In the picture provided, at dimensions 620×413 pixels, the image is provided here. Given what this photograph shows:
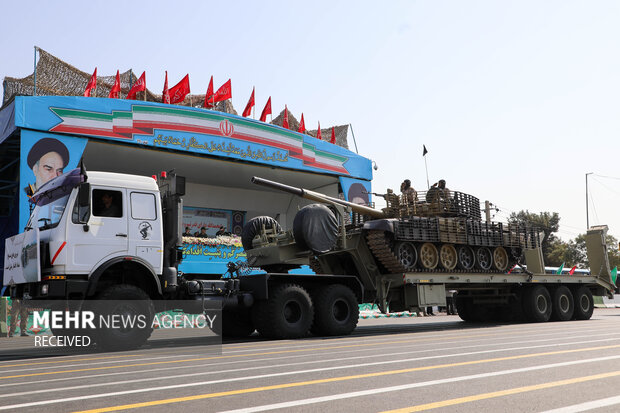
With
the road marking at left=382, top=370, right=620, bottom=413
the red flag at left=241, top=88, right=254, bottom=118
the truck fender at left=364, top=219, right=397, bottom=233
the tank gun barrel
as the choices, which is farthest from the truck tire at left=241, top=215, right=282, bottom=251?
the red flag at left=241, top=88, right=254, bottom=118

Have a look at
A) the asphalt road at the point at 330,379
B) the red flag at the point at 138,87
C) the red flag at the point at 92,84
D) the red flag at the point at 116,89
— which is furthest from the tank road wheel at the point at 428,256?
the red flag at the point at 116,89

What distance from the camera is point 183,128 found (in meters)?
25.5

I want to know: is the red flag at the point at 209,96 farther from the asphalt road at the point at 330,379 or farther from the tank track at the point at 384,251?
the asphalt road at the point at 330,379

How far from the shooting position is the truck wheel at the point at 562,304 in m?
17.5

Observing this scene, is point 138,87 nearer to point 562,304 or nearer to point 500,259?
point 500,259

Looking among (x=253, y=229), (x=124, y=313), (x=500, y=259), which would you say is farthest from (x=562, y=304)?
(x=124, y=313)

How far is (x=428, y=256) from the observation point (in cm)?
1509

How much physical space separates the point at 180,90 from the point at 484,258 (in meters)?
16.8

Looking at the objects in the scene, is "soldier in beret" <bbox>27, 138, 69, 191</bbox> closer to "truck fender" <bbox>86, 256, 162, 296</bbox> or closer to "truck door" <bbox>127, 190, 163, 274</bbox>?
"truck door" <bbox>127, 190, 163, 274</bbox>

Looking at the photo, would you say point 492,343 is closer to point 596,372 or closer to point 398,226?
point 596,372

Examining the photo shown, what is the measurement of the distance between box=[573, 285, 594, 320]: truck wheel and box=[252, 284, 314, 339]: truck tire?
10.5m

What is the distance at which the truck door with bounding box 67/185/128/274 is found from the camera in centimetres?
968

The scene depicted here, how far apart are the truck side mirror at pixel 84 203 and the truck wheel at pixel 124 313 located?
4.07 feet

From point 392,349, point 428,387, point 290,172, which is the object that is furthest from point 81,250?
point 290,172
